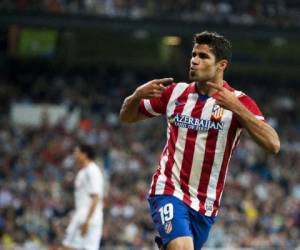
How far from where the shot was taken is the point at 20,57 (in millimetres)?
25562

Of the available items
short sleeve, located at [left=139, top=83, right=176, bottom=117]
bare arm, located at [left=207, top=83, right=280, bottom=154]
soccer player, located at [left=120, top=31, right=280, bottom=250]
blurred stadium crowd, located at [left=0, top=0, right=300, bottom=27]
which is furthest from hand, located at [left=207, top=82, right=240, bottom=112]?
blurred stadium crowd, located at [left=0, top=0, right=300, bottom=27]

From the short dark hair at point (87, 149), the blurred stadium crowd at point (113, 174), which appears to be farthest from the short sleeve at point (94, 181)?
the blurred stadium crowd at point (113, 174)

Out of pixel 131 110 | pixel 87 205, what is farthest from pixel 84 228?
pixel 131 110

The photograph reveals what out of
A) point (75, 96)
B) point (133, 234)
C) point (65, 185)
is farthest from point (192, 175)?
point (75, 96)

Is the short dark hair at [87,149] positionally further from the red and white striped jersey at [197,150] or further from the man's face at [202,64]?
the man's face at [202,64]

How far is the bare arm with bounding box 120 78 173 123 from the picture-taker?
20.2ft

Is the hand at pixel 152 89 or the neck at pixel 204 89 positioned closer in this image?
the hand at pixel 152 89

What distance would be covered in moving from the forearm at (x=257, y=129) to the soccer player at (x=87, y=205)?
499 centimetres

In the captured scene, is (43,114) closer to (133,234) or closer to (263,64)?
(133,234)

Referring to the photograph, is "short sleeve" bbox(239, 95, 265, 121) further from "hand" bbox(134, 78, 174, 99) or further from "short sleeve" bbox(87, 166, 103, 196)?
"short sleeve" bbox(87, 166, 103, 196)

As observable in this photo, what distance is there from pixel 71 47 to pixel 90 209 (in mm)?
16365

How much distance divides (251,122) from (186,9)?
18.9 meters

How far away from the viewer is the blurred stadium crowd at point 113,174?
16969 millimetres

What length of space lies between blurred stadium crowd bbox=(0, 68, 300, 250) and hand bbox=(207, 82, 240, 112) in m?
9.13
